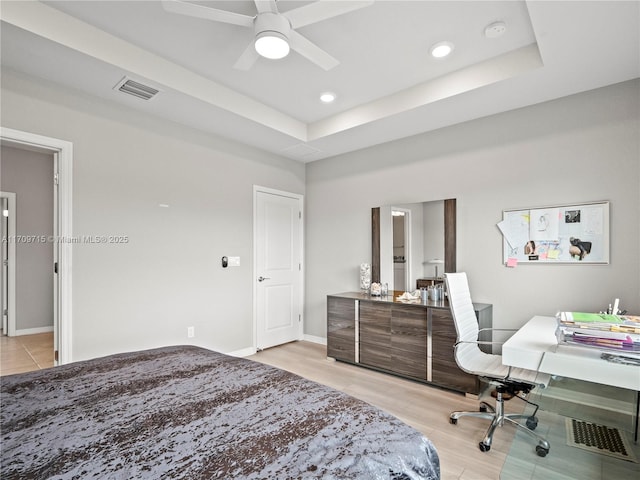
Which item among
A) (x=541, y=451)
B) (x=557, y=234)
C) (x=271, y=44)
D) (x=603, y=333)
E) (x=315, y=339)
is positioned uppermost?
(x=271, y=44)

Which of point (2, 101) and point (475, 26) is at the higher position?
point (475, 26)

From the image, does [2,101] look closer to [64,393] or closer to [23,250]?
[64,393]

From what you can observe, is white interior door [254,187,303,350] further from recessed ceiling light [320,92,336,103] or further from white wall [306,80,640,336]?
recessed ceiling light [320,92,336,103]

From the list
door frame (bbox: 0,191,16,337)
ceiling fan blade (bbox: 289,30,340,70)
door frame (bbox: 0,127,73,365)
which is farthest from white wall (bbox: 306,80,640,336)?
door frame (bbox: 0,191,16,337)

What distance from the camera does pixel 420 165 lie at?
384 centimetres

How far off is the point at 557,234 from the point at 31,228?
6972mm

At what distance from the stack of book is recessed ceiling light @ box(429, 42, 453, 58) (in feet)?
6.68

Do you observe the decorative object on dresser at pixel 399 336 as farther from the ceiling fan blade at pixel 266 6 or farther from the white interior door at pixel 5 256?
the white interior door at pixel 5 256

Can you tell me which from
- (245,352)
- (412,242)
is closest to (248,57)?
(412,242)

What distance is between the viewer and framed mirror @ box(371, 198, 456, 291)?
11.8ft

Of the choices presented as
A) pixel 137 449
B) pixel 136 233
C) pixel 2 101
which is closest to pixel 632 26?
pixel 137 449

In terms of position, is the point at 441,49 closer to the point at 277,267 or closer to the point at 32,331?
the point at 277,267

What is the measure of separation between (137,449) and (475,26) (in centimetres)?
296

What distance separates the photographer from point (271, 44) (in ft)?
6.84
